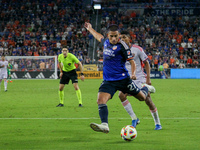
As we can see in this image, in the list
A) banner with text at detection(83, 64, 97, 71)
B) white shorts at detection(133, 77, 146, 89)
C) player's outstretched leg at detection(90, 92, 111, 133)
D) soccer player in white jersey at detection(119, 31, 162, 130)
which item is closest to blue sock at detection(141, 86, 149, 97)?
soccer player in white jersey at detection(119, 31, 162, 130)

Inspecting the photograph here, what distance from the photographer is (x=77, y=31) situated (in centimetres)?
4547

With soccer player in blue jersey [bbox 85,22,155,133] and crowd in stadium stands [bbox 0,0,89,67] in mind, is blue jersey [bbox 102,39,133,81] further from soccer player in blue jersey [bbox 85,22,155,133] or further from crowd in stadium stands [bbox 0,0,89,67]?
crowd in stadium stands [bbox 0,0,89,67]

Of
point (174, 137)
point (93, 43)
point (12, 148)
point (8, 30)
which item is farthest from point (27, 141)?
point (8, 30)

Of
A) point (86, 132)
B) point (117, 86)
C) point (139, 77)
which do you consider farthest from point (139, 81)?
point (86, 132)

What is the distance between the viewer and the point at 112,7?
49781 mm

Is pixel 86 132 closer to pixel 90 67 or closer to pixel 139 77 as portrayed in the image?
pixel 139 77

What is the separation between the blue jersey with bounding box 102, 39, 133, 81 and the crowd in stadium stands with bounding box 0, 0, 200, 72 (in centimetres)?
3118

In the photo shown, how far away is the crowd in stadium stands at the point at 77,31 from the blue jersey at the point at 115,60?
31184 mm

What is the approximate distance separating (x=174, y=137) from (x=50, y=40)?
123 ft

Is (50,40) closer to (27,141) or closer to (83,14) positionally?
(83,14)

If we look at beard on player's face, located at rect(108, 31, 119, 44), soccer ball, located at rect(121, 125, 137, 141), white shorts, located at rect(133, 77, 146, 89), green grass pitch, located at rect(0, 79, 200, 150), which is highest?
beard on player's face, located at rect(108, 31, 119, 44)

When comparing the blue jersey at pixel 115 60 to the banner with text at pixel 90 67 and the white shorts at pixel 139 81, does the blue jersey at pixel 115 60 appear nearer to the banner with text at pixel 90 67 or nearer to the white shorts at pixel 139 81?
the white shorts at pixel 139 81

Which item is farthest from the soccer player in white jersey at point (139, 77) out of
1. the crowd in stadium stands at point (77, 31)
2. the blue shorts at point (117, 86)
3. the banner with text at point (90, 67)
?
the banner with text at point (90, 67)

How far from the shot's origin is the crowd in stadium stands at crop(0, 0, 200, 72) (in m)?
41.1
